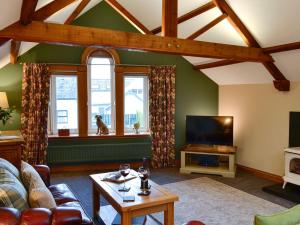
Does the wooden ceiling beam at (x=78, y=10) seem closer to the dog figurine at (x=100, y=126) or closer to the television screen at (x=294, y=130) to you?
the dog figurine at (x=100, y=126)

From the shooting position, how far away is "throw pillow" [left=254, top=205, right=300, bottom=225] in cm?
154

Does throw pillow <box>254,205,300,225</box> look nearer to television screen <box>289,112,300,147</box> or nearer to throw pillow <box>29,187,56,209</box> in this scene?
throw pillow <box>29,187,56,209</box>

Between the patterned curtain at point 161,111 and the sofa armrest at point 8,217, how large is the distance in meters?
4.09

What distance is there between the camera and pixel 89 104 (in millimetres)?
5711

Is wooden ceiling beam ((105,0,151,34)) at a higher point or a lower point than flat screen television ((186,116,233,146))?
higher

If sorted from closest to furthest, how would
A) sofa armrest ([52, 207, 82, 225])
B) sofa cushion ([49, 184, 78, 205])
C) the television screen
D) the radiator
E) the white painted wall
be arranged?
sofa armrest ([52, 207, 82, 225]) < sofa cushion ([49, 184, 78, 205]) < the television screen < the white painted wall < the radiator

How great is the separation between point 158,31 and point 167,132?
2.12 m

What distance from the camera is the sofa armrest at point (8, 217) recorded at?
69.9 inches

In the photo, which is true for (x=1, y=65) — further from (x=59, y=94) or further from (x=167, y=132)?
(x=167, y=132)

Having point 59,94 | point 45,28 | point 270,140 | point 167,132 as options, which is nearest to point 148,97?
point 167,132

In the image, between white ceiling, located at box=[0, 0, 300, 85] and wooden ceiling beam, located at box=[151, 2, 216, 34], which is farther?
wooden ceiling beam, located at box=[151, 2, 216, 34]

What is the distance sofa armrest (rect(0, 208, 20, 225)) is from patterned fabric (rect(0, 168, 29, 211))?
0.61 feet

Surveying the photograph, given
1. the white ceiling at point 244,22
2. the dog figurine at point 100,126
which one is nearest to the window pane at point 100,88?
the dog figurine at point 100,126

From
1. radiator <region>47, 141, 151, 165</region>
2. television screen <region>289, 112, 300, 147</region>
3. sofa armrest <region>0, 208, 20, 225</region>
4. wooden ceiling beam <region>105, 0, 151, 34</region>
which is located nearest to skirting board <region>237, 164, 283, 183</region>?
television screen <region>289, 112, 300, 147</region>
